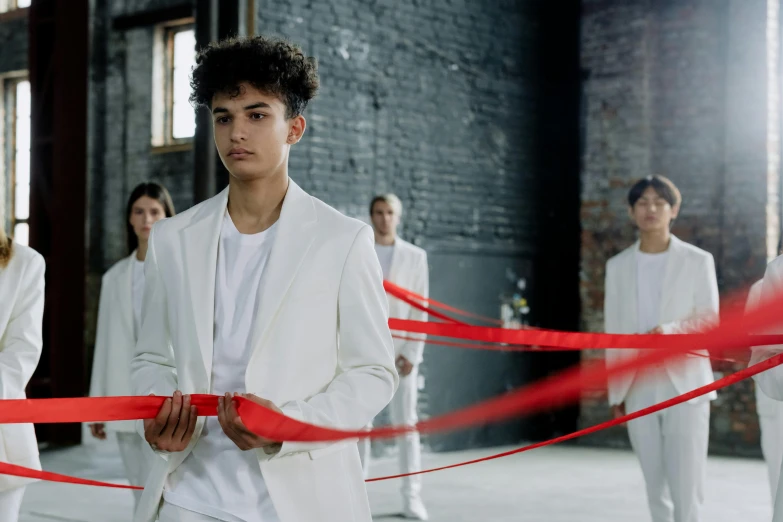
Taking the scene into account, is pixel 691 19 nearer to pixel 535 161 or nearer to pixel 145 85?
pixel 535 161

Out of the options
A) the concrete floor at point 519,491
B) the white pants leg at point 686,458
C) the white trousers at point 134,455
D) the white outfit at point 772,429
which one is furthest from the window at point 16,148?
the white outfit at point 772,429

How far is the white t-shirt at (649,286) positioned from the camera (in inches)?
204

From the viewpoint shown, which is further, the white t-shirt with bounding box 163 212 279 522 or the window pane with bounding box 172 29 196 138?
the window pane with bounding box 172 29 196 138

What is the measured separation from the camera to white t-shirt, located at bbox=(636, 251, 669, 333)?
5.19m

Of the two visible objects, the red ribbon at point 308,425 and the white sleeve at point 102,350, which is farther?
the white sleeve at point 102,350

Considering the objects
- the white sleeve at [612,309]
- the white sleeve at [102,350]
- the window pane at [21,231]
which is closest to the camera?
the white sleeve at [102,350]

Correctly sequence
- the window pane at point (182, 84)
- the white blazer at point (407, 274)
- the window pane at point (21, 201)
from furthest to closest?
the window pane at point (21, 201) → the window pane at point (182, 84) → the white blazer at point (407, 274)

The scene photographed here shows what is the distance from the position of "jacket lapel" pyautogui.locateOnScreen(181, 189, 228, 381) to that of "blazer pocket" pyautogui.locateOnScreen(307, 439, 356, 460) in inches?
9.6

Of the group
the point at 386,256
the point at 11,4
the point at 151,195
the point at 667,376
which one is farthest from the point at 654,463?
the point at 11,4

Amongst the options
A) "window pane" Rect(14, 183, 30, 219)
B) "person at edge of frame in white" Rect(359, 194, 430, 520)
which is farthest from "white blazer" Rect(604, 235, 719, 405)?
"window pane" Rect(14, 183, 30, 219)

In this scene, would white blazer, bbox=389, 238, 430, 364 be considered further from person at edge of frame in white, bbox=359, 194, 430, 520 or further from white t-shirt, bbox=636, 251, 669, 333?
white t-shirt, bbox=636, 251, 669, 333

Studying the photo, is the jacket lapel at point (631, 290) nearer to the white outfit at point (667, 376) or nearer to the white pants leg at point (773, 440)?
the white outfit at point (667, 376)

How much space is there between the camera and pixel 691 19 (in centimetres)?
882

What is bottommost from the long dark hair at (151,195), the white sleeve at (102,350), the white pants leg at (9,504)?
the white pants leg at (9,504)
